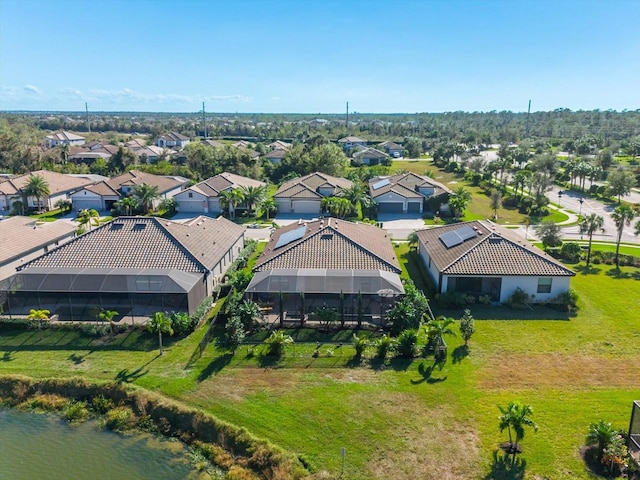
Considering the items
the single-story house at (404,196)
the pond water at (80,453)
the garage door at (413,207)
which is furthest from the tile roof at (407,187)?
the pond water at (80,453)

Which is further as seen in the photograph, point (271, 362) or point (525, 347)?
point (525, 347)

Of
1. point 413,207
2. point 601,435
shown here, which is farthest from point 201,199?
point 601,435

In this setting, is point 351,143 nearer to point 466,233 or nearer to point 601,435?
point 466,233

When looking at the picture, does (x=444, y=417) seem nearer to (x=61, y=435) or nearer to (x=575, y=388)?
(x=575, y=388)

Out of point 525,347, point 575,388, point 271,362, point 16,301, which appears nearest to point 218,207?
point 16,301

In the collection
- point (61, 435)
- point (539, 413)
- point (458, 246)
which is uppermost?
point (458, 246)
